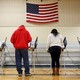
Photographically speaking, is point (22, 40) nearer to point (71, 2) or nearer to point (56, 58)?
point (56, 58)

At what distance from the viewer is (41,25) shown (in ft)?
32.7

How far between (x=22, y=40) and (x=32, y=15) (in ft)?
11.0

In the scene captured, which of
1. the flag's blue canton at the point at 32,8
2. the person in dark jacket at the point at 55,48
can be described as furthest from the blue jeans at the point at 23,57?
the flag's blue canton at the point at 32,8

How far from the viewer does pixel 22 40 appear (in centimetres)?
664

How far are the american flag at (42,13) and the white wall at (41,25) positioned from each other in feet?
A: 0.58

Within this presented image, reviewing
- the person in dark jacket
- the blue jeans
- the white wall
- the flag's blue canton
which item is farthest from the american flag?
the blue jeans

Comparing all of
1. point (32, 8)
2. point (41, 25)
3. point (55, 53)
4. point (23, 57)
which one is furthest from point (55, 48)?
point (32, 8)

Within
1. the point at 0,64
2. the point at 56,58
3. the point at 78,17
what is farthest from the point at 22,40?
the point at 78,17

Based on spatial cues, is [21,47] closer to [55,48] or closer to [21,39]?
[21,39]

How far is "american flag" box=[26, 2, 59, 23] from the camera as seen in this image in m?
9.82

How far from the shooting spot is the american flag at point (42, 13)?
32.2 feet

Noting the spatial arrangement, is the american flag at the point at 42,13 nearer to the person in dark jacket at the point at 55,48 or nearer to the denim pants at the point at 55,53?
the person in dark jacket at the point at 55,48

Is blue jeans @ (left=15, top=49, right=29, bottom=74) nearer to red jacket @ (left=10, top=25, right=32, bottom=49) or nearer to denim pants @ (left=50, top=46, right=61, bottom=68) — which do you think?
red jacket @ (left=10, top=25, right=32, bottom=49)

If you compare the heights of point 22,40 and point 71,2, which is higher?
point 71,2
